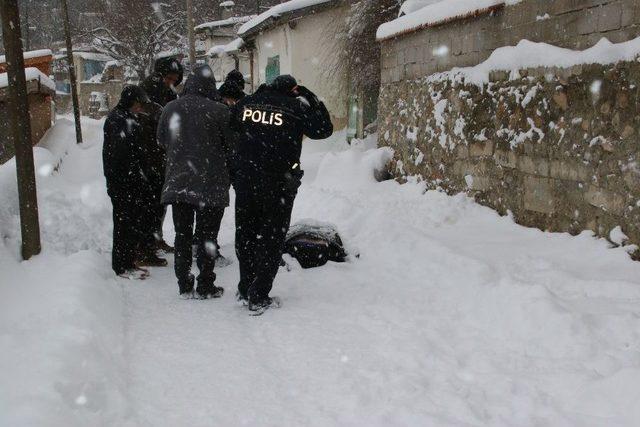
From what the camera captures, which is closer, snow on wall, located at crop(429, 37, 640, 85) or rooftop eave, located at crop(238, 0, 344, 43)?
snow on wall, located at crop(429, 37, 640, 85)

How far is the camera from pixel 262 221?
3.85 m

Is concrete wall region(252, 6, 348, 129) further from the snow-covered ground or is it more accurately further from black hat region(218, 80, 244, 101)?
the snow-covered ground

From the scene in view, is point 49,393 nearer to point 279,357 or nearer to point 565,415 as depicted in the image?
point 279,357

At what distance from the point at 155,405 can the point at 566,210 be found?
3760 millimetres

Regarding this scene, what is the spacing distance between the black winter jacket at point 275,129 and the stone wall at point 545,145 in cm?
223

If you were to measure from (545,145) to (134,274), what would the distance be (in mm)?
3868

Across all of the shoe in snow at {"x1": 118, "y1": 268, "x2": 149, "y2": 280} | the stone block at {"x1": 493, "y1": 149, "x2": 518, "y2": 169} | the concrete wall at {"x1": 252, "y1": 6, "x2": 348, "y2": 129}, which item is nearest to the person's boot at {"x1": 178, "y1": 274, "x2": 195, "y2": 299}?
the shoe in snow at {"x1": 118, "y1": 268, "x2": 149, "y2": 280}

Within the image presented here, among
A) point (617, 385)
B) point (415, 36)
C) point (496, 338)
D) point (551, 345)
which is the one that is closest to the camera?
point (617, 385)

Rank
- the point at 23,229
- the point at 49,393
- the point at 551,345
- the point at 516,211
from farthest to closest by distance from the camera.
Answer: the point at 516,211
the point at 23,229
the point at 551,345
the point at 49,393

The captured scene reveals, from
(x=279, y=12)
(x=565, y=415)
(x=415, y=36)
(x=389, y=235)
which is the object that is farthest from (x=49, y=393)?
(x=279, y=12)

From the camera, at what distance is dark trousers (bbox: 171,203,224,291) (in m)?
4.08

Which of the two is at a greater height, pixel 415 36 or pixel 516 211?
pixel 415 36

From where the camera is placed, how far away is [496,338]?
3238 millimetres

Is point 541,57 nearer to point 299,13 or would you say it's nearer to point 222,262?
point 222,262
